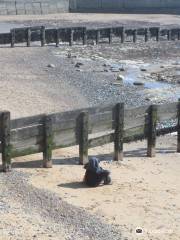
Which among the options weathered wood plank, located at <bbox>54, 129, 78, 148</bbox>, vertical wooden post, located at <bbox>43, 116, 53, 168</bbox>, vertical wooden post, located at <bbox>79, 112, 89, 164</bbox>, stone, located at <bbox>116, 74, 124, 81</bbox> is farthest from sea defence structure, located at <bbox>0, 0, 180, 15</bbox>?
vertical wooden post, located at <bbox>43, 116, 53, 168</bbox>

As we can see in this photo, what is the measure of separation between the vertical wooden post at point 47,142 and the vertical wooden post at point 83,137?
82cm

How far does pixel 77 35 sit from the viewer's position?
4359cm

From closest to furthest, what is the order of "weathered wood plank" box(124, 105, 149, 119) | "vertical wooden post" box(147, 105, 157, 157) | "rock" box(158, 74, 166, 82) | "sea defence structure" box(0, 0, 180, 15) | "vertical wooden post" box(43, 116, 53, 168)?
"vertical wooden post" box(43, 116, 53, 168), "weathered wood plank" box(124, 105, 149, 119), "vertical wooden post" box(147, 105, 157, 157), "rock" box(158, 74, 166, 82), "sea defence structure" box(0, 0, 180, 15)

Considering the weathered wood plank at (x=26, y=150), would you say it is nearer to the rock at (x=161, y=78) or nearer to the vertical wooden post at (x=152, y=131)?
the vertical wooden post at (x=152, y=131)

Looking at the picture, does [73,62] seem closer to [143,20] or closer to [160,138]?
[160,138]

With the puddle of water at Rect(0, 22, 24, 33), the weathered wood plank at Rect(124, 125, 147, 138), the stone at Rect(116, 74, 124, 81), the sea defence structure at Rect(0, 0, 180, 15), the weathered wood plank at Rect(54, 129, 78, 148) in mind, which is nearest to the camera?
the weathered wood plank at Rect(54, 129, 78, 148)

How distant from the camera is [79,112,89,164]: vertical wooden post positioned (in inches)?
525

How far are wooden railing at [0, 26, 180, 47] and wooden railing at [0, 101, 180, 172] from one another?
80.7 ft

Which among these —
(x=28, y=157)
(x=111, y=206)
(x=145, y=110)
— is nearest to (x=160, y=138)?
(x=145, y=110)

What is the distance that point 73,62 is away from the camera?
34125mm

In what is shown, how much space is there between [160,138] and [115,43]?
28.4 m

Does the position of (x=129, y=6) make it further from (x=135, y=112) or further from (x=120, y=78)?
(x=135, y=112)

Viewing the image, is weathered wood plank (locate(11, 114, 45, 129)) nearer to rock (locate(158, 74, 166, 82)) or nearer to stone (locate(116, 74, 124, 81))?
stone (locate(116, 74, 124, 81))

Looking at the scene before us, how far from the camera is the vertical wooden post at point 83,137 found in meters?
13.3
